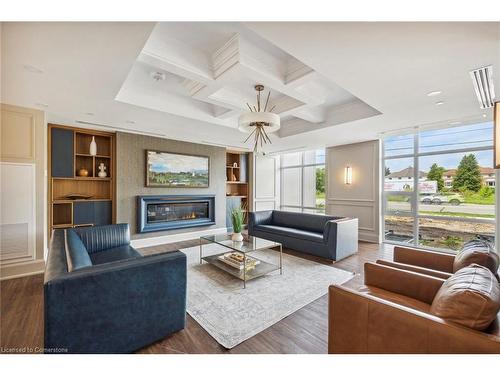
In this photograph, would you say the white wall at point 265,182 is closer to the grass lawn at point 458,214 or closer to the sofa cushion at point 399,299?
the grass lawn at point 458,214

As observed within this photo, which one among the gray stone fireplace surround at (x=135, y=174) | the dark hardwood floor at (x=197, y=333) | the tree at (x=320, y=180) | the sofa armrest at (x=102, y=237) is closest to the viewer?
the dark hardwood floor at (x=197, y=333)

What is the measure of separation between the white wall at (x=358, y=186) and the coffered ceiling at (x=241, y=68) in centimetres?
148

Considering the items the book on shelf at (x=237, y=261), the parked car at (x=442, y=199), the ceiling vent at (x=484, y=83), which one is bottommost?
the book on shelf at (x=237, y=261)

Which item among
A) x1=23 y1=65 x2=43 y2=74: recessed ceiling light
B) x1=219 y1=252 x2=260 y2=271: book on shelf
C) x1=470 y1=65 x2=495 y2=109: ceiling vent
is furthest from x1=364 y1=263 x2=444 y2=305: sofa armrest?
x1=23 y1=65 x2=43 y2=74: recessed ceiling light

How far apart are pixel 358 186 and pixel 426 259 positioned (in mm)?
3375

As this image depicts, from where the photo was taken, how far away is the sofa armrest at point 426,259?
2029 millimetres

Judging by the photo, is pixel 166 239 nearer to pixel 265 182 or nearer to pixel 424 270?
pixel 265 182

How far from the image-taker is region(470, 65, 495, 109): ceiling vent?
1965 millimetres

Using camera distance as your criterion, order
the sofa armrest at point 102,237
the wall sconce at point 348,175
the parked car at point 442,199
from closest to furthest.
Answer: the sofa armrest at point 102,237 → the parked car at point 442,199 → the wall sconce at point 348,175

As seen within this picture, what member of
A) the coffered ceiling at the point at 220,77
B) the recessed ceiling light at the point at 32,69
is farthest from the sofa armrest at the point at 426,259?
the recessed ceiling light at the point at 32,69

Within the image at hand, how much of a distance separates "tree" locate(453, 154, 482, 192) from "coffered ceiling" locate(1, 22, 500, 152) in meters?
1.05

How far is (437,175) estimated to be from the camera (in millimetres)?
4312
